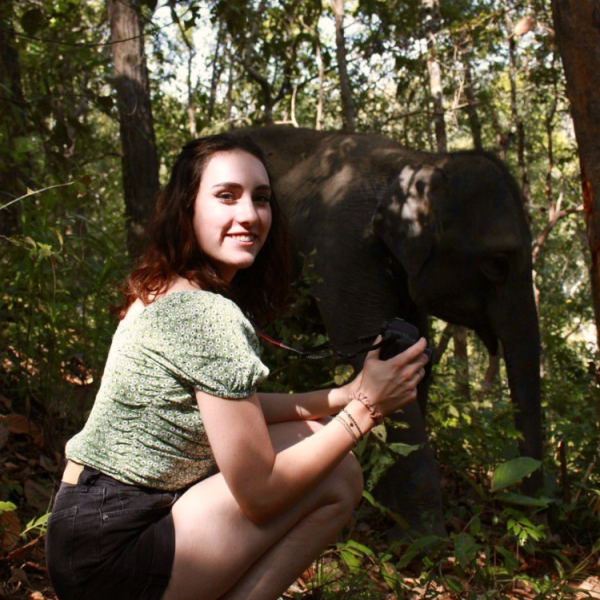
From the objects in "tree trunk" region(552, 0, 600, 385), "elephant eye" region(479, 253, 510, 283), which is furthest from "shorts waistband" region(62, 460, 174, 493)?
"elephant eye" region(479, 253, 510, 283)

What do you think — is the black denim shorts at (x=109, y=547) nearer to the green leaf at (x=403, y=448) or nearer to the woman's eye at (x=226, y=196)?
the woman's eye at (x=226, y=196)

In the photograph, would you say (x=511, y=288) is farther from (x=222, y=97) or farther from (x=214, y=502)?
(x=222, y=97)

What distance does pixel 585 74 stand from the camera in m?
3.10

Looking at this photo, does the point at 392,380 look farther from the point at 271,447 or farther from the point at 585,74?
the point at 585,74

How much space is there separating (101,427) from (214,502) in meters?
0.39

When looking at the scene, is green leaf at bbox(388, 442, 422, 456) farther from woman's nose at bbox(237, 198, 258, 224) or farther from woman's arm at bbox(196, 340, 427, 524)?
woman's nose at bbox(237, 198, 258, 224)

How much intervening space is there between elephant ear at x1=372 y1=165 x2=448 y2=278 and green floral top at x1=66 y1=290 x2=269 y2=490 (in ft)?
9.20

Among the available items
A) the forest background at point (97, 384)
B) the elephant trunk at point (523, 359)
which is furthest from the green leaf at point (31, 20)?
the elephant trunk at point (523, 359)

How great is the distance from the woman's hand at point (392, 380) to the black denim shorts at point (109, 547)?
2.22ft

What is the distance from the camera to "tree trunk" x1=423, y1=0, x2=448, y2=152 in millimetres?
9586

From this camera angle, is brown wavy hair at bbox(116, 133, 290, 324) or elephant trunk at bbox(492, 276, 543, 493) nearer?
brown wavy hair at bbox(116, 133, 290, 324)

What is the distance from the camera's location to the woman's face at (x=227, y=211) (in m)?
2.44

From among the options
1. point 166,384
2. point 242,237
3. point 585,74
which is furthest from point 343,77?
point 166,384

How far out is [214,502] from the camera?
7.30ft
